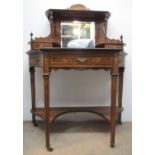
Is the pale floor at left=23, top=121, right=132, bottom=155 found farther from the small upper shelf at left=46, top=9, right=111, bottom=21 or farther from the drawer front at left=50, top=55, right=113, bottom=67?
the small upper shelf at left=46, top=9, right=111, bottom=21

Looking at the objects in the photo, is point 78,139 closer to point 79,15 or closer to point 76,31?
point 76,31

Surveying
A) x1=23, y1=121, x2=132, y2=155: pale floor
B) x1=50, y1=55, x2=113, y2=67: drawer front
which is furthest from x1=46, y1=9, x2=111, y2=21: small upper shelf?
x1=23, y1=121, x2=132, y2=155: pale floor

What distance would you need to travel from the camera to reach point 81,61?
1.35 m

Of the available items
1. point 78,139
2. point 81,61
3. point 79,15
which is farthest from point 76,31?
point 78,139

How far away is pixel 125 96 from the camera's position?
1.98 meters

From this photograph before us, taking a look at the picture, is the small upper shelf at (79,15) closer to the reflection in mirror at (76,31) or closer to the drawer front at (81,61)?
the reflection in mirror at (76,31)

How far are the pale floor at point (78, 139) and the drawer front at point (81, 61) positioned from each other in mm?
520

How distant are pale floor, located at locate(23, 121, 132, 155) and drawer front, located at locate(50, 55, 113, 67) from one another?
1.71 feet

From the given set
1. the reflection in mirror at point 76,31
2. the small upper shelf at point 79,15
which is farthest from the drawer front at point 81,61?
the small upper shelf at point 79,15

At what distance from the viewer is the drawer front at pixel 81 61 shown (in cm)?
133

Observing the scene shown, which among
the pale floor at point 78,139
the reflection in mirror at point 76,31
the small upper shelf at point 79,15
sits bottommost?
the pale floor at point 78,139
